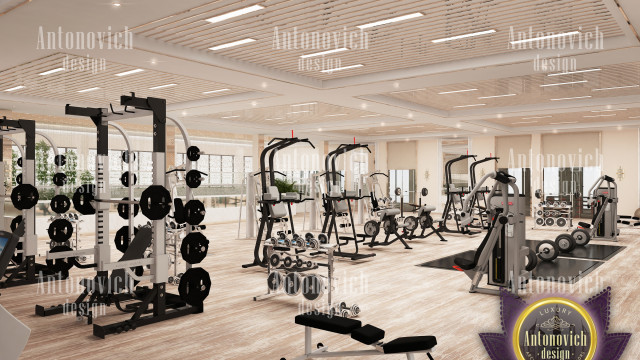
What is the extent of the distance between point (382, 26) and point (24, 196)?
460 centimetres

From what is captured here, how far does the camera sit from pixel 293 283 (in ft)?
16.6

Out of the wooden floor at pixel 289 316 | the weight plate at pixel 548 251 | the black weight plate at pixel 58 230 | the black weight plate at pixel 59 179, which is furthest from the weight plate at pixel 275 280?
the weight plate at pixel 548 251

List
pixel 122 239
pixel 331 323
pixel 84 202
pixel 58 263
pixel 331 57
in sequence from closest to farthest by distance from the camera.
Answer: pixel 331 323 → pixel 84 202 → pixel 58 263 → pixel 122 239 → pixel 331 57

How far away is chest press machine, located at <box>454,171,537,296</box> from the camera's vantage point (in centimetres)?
571

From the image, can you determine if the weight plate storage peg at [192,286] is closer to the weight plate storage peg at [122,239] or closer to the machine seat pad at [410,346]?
the weight plate storage peg at [122,239]

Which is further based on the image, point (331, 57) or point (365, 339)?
point (331, 57)

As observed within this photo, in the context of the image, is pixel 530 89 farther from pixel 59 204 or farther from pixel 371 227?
pixel 59 204

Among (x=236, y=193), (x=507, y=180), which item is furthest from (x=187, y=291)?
(x=236, y=193)

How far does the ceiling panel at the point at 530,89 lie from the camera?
25.3ft

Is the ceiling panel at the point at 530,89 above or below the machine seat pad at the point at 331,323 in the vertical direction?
above

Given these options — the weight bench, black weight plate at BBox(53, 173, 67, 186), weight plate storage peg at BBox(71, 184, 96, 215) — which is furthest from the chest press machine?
black weight plate at BBox(53, 173, 67, 186)

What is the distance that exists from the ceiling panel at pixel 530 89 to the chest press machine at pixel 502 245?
2709 millimetres

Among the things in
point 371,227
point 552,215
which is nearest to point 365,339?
point 371,227

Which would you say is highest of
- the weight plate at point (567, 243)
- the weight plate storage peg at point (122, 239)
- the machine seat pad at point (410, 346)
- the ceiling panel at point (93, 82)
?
the ceiling panel at point (93, 82)
